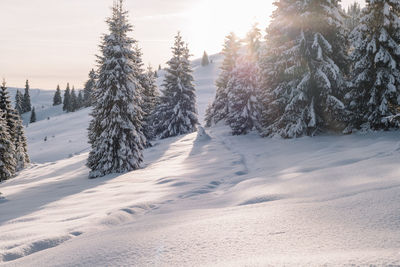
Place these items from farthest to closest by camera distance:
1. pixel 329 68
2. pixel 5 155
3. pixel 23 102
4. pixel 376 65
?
pixel 23 102 < pixel 5 155 < pixel 329 68 < pixel 376 65

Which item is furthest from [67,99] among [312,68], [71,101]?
[312,68]

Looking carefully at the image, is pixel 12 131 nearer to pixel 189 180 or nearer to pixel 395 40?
pixel 189 180

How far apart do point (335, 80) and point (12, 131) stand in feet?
103

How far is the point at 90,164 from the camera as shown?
16625mm

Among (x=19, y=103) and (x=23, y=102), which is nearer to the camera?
(x=19, y=103)

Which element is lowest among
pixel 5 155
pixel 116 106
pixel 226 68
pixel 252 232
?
pixel 5 155

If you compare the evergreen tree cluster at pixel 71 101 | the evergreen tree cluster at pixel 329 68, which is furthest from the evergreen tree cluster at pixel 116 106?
the evergreen tree cluster at pixel 71 101

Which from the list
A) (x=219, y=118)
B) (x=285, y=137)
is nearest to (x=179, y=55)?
(x=219, y=118)

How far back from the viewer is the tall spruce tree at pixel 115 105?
16.4 metres

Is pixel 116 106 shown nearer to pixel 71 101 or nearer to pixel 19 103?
pixel 71 101

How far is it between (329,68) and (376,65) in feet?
7.57

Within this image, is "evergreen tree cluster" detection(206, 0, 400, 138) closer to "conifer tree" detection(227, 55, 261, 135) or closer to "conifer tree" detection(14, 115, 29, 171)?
"conifer tree" detection(227, 55, 261, 135)

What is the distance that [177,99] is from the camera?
3300 cm

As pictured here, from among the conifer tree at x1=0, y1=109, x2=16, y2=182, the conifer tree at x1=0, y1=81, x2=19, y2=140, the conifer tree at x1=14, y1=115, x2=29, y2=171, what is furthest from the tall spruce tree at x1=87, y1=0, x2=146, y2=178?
the conifer tree at x1=14, y1=115, x2=29, y2=171
